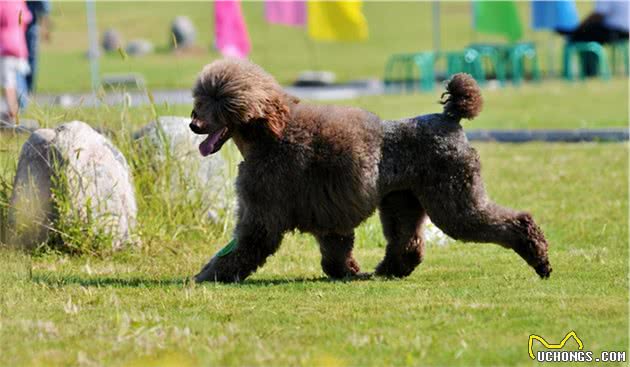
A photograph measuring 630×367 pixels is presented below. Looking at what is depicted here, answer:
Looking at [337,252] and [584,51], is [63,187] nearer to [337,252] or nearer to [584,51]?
[337,252]

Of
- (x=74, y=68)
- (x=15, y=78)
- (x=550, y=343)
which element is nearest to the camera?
(x=550, y=343)

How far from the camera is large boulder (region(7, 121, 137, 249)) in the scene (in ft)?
32.9

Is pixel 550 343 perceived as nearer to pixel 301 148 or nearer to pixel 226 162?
pixel 301 148

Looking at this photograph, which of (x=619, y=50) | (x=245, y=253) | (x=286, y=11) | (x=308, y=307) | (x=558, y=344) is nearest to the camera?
(x=558, y=344)

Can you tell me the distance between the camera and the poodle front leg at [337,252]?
9.20 metres

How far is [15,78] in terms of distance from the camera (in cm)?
1802

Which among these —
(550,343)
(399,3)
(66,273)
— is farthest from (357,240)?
(399,3)

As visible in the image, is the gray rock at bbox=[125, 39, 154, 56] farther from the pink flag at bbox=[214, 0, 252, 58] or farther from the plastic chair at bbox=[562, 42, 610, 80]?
the pink flag at bbox=[214, 0, 252, 58]

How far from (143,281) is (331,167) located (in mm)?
1586

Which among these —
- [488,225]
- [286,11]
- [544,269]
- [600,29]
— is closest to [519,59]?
[600,29]

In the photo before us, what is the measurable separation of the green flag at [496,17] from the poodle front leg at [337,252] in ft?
70.1

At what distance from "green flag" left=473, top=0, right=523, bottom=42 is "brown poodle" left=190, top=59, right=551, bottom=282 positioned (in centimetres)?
2162

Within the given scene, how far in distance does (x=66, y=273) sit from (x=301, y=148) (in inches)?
82.9

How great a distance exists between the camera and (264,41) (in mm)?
46188
